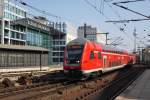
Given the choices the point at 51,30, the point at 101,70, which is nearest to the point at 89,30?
the point at 51,30

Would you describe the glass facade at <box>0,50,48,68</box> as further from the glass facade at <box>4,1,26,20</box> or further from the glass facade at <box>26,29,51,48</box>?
the glass facade at <box>4,1,26,20</box>

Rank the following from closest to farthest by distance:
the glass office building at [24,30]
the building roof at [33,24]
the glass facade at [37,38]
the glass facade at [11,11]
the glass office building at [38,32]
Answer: the building roof at [33,24] < the glass office building at [38,32] < the glass office building at [24,30] < the glass facade at [37,38] < the glass facade at [11,11]

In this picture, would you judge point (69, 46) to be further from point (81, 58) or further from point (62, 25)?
point (62, 25)

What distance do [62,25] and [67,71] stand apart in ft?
341

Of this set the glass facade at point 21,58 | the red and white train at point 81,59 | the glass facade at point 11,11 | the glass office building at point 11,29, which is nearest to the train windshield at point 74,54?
the red and white train at point 81,59

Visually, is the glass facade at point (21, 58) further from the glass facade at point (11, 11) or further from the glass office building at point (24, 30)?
the glass facade at point (11, 11)

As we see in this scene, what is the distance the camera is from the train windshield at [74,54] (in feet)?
82.5

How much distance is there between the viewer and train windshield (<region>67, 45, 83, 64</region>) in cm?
2513

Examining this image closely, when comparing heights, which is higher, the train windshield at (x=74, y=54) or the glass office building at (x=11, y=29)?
the glass office building at (x=11, y=29)

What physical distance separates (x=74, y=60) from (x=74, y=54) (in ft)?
1.74

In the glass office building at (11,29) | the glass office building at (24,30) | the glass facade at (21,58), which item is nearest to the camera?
the glass facade at (21,58)

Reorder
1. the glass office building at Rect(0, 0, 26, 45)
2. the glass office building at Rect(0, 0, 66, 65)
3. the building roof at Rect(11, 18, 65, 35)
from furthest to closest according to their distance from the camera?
the glass office building at Rect(0, 0, 26, 45) → the glass office building at Rect(0, 0, 66, 65) → the building roof at Rect(11, 18, 65, 35)

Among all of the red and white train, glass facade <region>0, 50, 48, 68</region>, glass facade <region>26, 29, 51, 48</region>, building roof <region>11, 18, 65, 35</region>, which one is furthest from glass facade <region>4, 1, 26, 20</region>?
the red and white train

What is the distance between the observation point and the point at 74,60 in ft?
82.6
